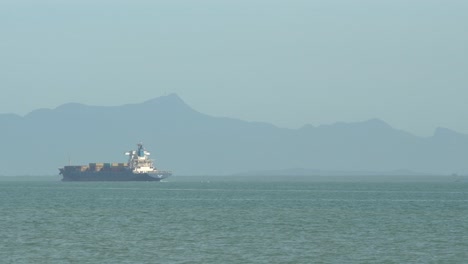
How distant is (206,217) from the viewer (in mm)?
99125

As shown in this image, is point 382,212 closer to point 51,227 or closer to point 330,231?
point 330,231

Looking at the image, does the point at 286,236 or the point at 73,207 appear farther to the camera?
the point at 73,207

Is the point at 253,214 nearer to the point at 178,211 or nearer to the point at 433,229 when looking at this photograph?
the point at 178,211

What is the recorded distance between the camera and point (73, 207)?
120 m

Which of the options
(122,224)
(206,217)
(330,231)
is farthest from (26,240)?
(206,217)

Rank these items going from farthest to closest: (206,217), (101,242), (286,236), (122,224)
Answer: (206,217), (122,224), (286,236), (101,242)

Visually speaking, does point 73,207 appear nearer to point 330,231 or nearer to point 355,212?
point 355,212

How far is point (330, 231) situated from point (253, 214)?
998 inches

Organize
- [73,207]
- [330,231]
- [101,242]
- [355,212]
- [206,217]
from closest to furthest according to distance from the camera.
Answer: [101,242] < [330,231] < [206,217] < [355,212] < [73,207]

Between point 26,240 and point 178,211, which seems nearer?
point 26,240

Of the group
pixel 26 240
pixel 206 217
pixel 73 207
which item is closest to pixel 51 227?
pixel 26 240

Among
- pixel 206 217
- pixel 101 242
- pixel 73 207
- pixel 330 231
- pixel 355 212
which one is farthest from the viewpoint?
pixel 73 207

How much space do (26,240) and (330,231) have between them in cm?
2441

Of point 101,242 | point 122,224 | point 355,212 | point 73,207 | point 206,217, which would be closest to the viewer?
point 101,242
